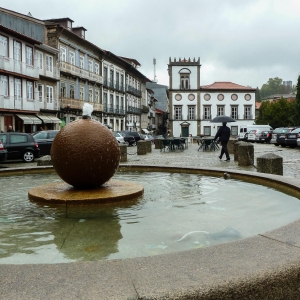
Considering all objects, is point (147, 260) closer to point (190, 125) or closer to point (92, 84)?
point (92, 84)

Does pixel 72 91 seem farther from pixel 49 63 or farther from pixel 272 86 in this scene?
pixel 272 86

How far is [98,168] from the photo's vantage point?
5.66 m

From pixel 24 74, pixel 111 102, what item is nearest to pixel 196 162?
pixel 24 74

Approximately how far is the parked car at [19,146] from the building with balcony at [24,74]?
12.4m

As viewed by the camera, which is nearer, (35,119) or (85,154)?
(85,154)

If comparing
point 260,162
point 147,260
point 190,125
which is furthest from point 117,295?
point 190,125

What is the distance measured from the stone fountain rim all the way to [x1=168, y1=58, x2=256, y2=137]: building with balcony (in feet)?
216

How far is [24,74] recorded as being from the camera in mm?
31203

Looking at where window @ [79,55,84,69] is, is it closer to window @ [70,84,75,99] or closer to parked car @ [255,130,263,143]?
window @ [70,84,75,99]

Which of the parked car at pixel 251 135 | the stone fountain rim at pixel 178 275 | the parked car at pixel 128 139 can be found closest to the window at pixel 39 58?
the parked car at pixel 128 139

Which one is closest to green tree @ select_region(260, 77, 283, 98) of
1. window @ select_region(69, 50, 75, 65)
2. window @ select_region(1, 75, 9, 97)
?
window @ select_region(69, 50, 75, 65)

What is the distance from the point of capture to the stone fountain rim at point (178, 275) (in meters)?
2.14

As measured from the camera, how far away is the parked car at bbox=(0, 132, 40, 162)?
16.8 m

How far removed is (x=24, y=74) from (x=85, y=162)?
27836 millimetres
